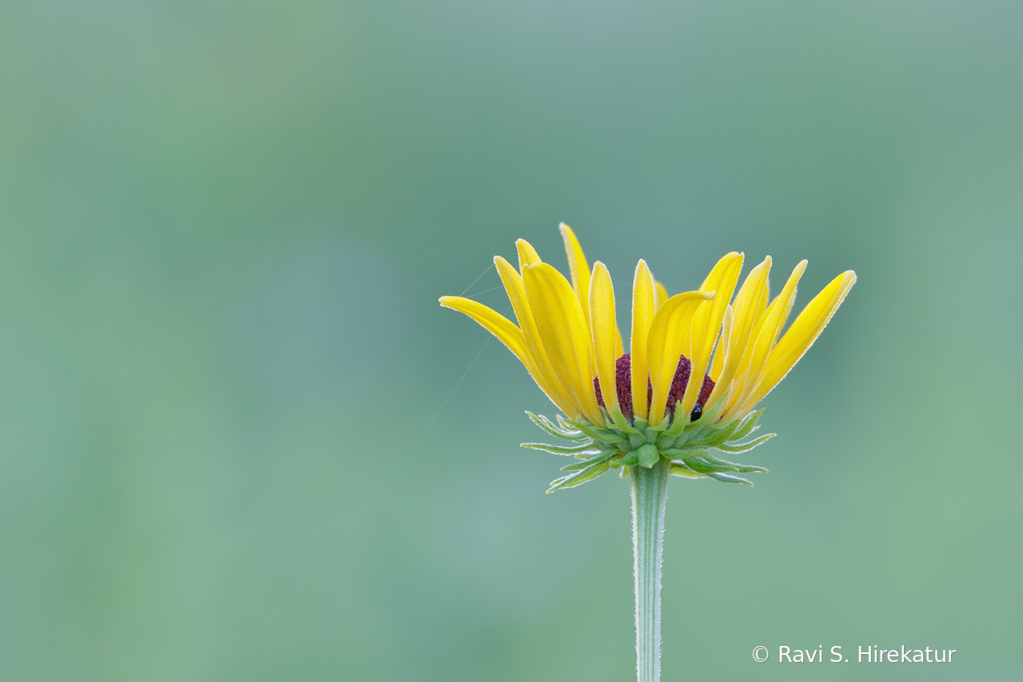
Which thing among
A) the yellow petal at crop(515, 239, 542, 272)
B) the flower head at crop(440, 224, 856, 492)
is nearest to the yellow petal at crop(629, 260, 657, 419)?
the flower head at crop(440, 224, 856, 492)

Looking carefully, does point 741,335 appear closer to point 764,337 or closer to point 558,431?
point 764,337

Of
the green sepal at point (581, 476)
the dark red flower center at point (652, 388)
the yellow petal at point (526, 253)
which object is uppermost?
the yellow petal at point (526, 253)

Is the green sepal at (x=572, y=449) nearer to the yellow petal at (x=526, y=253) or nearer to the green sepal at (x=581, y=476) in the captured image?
the green sepal at (x=581, y=476)

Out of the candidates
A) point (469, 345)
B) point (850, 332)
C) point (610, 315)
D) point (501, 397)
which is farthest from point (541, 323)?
point (850, 332)

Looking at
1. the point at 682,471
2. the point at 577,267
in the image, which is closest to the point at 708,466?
the point at 682,471

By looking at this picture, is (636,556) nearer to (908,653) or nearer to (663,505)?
(663,505)

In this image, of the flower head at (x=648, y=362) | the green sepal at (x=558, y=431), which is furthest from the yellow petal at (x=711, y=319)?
the green sepal at (x=558, y=431)

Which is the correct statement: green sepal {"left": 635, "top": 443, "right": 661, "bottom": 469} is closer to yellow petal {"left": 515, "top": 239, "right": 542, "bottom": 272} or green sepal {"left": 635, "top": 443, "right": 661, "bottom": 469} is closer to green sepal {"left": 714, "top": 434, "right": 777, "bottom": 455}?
green sepal {"left": 714, "top": 434, "right": 777, "bottom": 455}

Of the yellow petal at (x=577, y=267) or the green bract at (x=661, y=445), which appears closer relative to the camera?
the green bract at (x=661, y=445)
